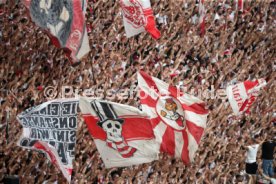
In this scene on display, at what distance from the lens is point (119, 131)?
10352mm

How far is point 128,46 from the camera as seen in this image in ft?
45.0

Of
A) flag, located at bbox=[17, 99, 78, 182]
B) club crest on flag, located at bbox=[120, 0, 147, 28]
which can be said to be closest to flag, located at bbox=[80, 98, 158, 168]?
flag, located at bbox=[17, 99, 78, 182]

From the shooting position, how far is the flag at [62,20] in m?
10.5

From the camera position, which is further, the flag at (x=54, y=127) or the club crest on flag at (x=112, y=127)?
the club crest on flag at (x=112, y=127)

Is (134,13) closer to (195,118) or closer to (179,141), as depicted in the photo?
(195,118)

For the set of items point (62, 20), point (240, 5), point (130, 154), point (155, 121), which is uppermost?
point (240, 5)

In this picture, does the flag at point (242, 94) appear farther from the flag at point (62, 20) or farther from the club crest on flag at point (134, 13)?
the flag at point (62, 20)

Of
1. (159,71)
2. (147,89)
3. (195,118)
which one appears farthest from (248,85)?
(147,89)

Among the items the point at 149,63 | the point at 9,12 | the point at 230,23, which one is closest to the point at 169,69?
the point at 149,63

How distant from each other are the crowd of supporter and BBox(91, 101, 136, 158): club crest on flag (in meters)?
1.87

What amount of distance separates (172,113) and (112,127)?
3.98 feet

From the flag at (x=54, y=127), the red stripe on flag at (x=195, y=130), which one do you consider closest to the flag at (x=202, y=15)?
the red stripe on flag at (x=195, y=130)

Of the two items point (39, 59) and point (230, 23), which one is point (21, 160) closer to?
point (39, 59)

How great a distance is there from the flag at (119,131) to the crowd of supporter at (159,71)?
1.77m
